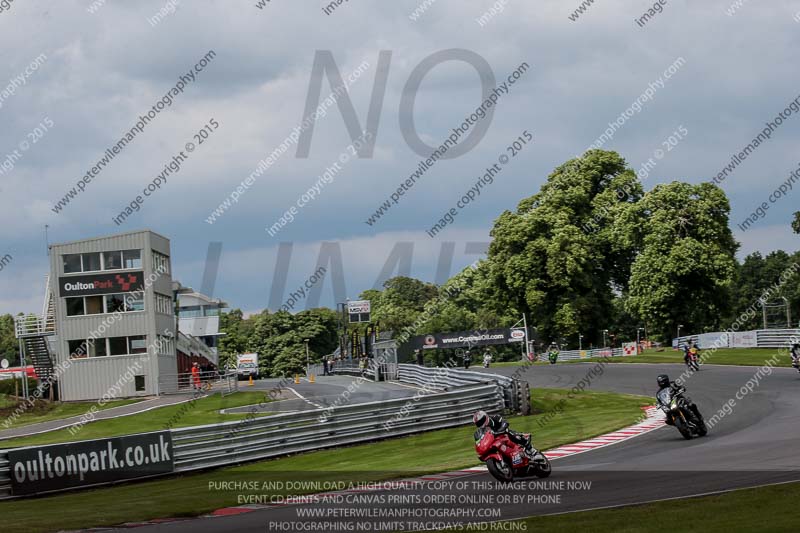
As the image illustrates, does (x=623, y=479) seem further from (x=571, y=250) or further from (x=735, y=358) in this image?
(x=571, y=250)

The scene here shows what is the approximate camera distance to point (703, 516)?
1076cm

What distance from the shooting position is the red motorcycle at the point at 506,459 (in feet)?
51.0

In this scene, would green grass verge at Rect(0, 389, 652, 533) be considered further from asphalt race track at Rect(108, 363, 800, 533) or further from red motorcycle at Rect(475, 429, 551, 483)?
red motorcycle at Rect(475, 429, 551, 483)

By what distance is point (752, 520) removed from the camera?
33.8 feet

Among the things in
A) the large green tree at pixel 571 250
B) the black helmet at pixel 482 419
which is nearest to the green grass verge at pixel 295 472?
the black helmet at pixel 482 419

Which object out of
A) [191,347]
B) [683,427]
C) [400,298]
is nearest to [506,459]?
[683,427]

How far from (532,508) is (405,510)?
189 centimetres

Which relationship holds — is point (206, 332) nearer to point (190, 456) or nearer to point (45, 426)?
point (45, 426)

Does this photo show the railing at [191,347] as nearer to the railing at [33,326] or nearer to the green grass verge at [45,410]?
the railing at [33,326]

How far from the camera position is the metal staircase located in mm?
54312

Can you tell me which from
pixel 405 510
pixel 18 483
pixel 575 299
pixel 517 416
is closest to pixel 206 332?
pixel 575 299

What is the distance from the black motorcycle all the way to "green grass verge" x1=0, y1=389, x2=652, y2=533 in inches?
103

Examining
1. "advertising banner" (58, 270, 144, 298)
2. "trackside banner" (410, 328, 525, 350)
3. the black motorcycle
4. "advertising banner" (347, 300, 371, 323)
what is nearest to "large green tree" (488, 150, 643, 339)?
"trackside banner" (410, 328, 525, 350)

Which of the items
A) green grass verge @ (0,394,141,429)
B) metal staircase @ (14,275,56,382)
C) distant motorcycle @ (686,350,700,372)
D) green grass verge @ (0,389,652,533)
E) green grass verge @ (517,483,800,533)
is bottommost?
green grass verge @ (0,394,141,429)
